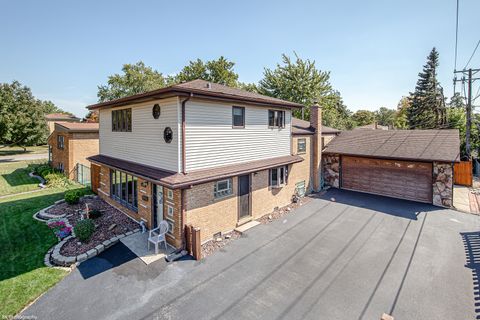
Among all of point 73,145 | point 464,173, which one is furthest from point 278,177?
point 73,145

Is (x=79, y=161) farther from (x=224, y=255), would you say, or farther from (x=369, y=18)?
(x=369, y=18)

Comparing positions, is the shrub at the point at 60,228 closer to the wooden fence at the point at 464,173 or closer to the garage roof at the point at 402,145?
the garage roof at the point at 402,145

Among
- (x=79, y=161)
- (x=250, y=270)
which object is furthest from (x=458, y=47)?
(x=79, y=161)

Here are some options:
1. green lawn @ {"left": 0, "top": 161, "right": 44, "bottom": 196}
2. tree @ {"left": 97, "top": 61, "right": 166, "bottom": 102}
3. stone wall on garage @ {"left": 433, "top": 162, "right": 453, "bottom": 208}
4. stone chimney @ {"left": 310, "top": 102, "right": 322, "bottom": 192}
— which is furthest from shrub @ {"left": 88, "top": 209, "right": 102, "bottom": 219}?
tree @ {"left": 97, "top": 61, "right": 166, "bottom": 102}

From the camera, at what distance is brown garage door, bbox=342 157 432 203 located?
47.2ft

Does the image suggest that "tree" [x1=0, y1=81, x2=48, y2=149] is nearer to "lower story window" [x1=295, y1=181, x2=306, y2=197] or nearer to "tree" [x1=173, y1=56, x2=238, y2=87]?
"tree" [x1=173, y1=56, x2=238, y2=87]

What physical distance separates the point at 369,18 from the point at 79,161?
898 inches

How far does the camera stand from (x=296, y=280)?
7.21 metres

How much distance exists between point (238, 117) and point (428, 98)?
39.9 metres

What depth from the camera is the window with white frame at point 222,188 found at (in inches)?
386

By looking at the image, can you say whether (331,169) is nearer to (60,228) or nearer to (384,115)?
(60,228)

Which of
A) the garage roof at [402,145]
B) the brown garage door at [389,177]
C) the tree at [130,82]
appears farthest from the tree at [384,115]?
the tree at [130,82]

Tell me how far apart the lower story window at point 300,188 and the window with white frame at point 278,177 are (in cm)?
176

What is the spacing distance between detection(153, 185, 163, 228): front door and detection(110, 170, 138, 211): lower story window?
171 cm
